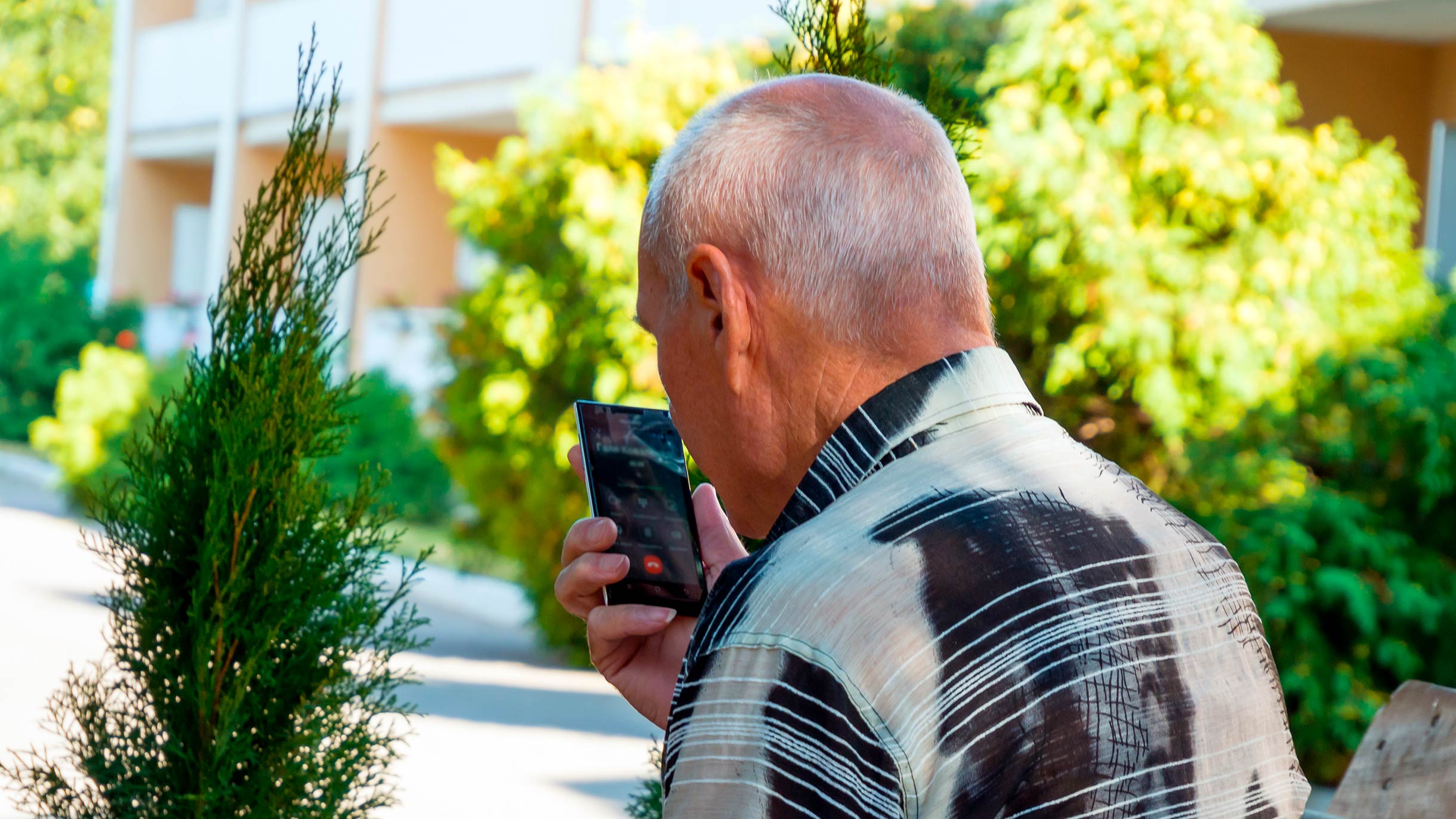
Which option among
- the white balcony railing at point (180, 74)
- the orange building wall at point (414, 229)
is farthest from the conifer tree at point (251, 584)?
the white balcony railing at point (180, 74)

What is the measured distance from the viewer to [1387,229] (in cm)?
752

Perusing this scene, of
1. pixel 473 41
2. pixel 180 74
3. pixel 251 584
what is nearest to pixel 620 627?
pixel 251 584

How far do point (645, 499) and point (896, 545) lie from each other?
94 cm

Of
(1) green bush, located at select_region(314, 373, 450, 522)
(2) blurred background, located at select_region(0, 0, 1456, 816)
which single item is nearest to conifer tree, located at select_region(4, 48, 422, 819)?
(2) blurred background, located at select_region(0, 0, 1456, 816)

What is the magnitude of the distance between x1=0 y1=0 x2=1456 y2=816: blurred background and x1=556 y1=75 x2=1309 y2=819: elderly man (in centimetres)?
167

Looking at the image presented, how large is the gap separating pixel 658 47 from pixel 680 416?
8.16 meters

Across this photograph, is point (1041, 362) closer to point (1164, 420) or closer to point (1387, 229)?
point (1164, 420)

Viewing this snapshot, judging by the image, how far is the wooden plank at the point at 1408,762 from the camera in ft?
7.04

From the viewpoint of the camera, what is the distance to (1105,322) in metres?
7.34

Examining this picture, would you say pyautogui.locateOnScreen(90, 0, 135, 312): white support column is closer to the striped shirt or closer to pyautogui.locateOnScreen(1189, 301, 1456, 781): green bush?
pyautogui.locateOnScreen(1189, 301, 1456, 781): green bush

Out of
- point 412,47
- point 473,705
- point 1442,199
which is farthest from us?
point 412,47

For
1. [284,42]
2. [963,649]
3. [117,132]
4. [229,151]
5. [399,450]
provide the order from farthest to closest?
1. [117,132]
2. [229,151]
3. [284,42]
4. [399,450]
5. [963,649]

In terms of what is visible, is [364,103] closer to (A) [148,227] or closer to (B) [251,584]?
(A) [148,227]

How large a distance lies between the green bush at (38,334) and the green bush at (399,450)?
950 cm
